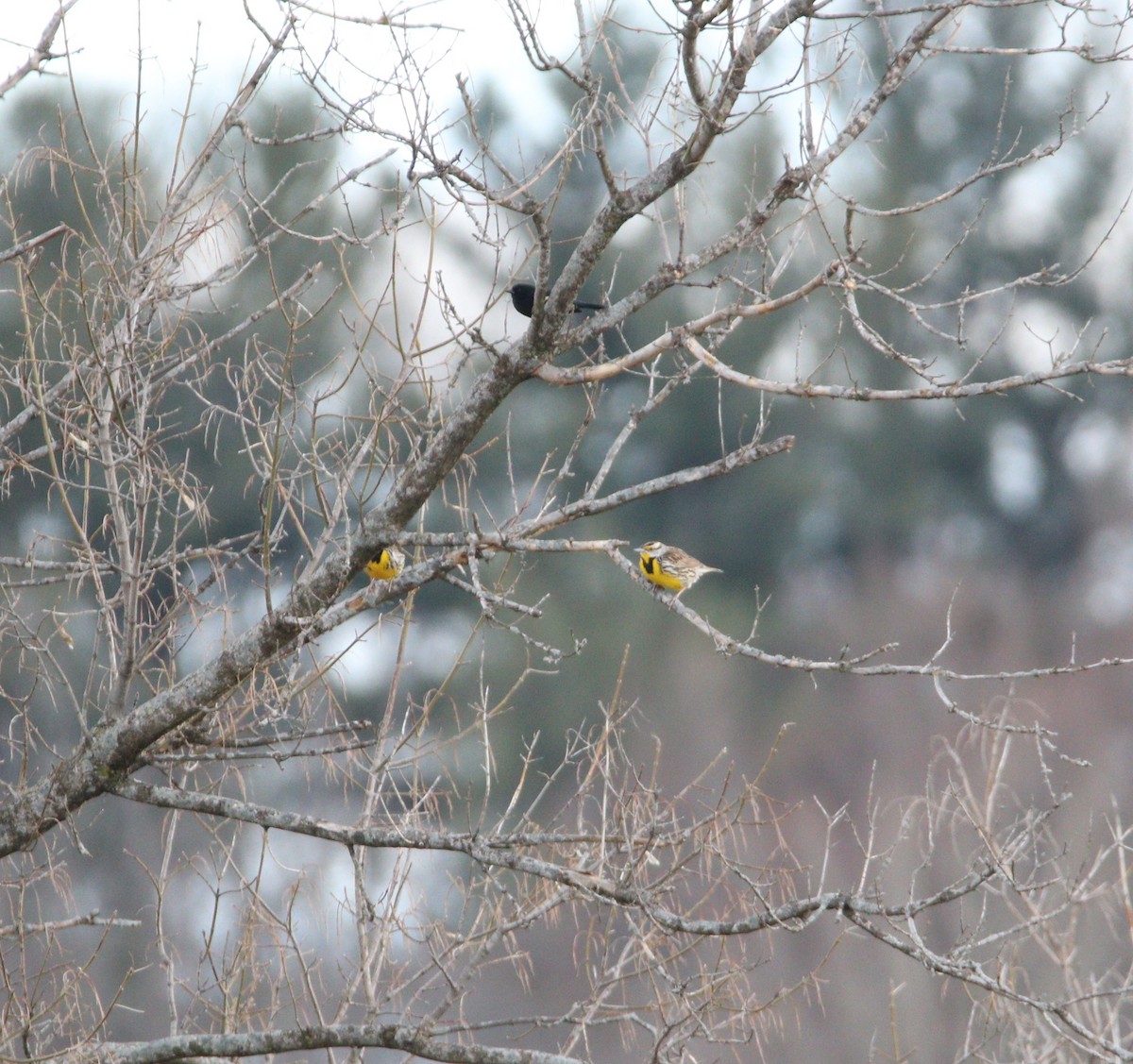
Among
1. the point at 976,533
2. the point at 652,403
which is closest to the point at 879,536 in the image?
the point at 976,533

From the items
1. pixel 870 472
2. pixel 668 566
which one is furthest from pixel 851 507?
pixel 668 566

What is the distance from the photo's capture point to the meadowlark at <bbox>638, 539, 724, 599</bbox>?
7383 mm

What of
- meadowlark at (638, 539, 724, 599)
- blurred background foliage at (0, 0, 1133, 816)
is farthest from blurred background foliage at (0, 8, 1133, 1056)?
meadowlark at (638, 539, 724, 599)

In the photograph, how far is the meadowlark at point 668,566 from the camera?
738 cm

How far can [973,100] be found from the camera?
31609 millimetres

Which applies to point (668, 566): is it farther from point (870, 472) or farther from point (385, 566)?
point (870, 472)

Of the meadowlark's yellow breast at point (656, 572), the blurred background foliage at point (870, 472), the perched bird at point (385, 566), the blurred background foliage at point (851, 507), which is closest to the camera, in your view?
the perched bird at point (385, 566)

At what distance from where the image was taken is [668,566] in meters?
7.80

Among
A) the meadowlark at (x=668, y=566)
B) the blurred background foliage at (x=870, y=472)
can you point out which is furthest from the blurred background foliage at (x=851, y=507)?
the meadowlark at (x=668, y=566)

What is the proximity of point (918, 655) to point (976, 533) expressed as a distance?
15.6 ft

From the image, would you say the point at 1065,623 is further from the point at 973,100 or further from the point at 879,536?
the point at 973,100

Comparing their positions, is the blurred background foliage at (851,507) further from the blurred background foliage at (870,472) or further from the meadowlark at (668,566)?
the meadowlark at (668,566)

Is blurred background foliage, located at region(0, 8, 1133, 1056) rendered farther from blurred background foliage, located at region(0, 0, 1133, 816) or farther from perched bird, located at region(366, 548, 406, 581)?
perched bird, located at region(366, 548, 406, 581)

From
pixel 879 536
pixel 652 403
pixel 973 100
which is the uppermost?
pixel 973 100
